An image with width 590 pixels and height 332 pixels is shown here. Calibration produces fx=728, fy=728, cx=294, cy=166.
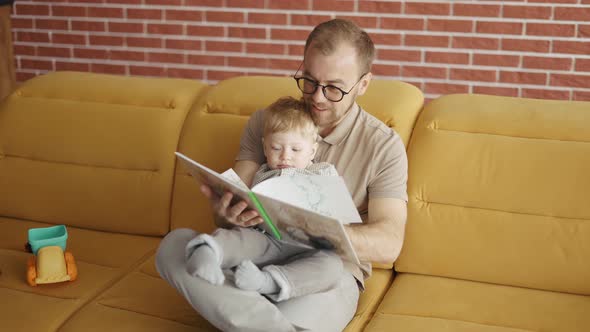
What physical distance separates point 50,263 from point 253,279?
769 millimetres

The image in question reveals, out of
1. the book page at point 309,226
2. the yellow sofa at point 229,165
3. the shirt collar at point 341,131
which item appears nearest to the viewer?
the book page at point 309,226

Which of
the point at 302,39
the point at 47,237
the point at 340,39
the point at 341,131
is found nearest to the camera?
the point at 340,39

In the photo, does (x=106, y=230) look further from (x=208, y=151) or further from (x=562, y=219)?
(x=562, y=219)

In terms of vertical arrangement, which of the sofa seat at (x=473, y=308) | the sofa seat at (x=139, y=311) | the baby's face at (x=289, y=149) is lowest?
the sofa seat at (x=139, y=311)

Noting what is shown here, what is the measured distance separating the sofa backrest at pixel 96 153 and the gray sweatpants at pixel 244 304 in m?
0.71

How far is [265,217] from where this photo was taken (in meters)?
1.78

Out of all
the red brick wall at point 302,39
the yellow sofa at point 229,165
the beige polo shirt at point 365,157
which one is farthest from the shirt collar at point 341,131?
the red brick wall at point 302,39

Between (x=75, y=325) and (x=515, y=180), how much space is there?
1.33m

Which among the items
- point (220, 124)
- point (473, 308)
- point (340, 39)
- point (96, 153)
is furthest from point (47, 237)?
point (473, 308)

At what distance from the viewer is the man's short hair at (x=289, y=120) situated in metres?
2.03

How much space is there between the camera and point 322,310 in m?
1.85

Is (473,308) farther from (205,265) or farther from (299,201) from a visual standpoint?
(205,265)

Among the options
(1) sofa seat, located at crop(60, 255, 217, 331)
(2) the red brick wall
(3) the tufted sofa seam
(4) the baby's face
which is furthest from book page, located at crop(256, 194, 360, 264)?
(2) the red brick wall

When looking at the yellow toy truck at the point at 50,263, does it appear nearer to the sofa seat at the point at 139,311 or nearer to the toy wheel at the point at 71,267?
the toy wheel at the point at 71,267
